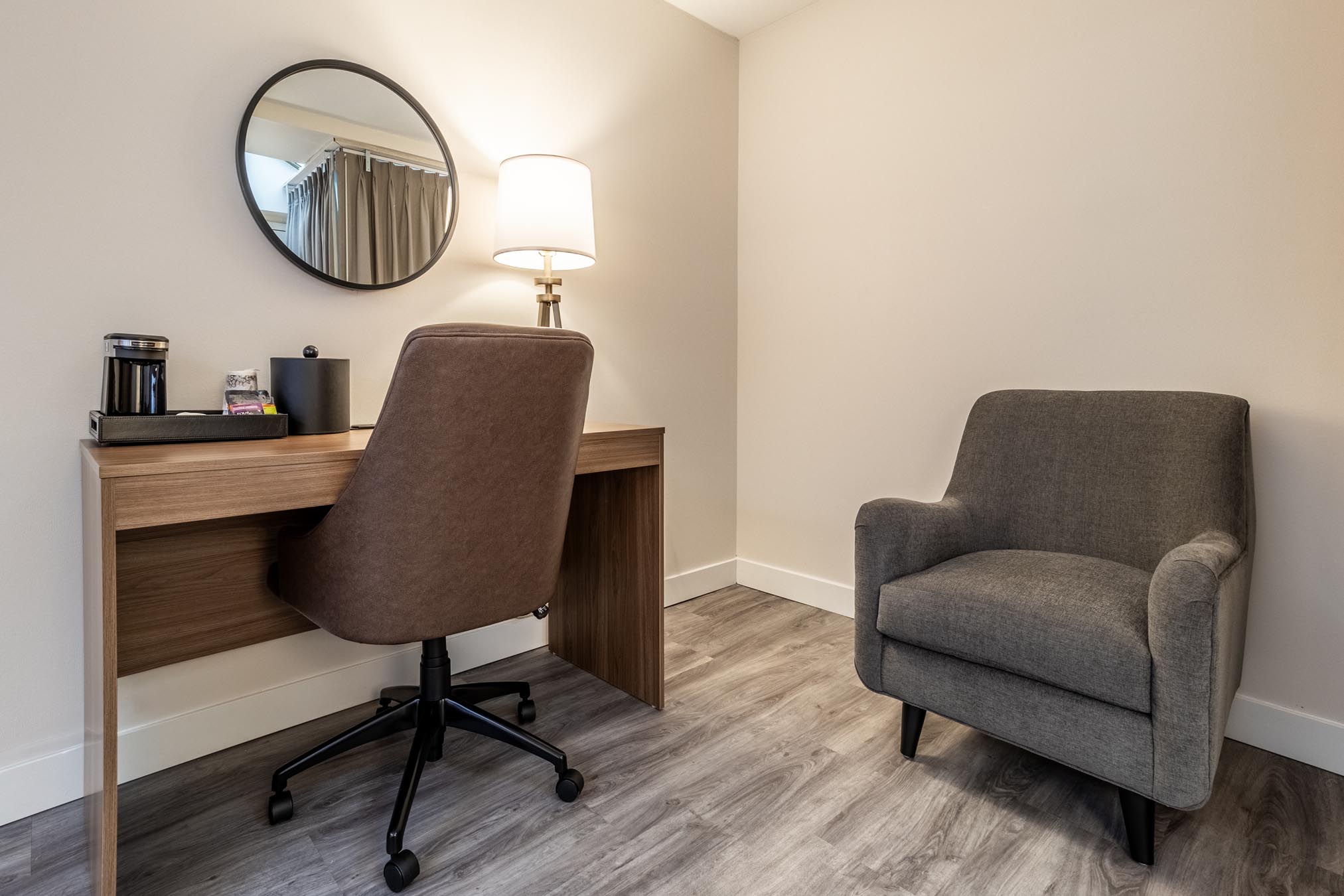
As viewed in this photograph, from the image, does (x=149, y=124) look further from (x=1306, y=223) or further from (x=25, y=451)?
(x=1306, y=223)

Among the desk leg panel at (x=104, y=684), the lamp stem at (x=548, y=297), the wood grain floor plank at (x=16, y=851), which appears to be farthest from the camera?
the lamp stem at (x=548, y=297)

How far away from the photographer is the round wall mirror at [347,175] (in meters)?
1.68

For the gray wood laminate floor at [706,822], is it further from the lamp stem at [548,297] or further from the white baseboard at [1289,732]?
the lamp stem at [548,297]

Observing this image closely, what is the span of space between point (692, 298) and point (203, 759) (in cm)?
212

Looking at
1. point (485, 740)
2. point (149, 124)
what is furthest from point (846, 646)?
point (149, 124)

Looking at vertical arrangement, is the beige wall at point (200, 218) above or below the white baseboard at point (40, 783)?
above

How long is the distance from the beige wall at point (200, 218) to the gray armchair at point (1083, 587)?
1.28 m

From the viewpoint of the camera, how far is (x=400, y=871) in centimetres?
120

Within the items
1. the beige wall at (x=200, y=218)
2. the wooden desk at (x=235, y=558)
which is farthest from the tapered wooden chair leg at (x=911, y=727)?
the beige wall at (x=200, y=218)

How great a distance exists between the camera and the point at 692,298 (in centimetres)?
276

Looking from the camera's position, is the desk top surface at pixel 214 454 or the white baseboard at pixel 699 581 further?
the white baseboard at pixel 699 581

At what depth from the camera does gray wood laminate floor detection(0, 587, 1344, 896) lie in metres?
1.24

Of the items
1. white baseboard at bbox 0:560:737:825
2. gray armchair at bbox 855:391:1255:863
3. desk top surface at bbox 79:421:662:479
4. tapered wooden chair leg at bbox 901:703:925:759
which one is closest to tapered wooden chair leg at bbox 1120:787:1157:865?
gray armchair at bbox 855:391:1255:863

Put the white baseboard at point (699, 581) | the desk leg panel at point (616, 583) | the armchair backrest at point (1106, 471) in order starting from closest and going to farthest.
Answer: the armchair backrest at point (1106, 471)
the desk leg panel at point (616, 583)
the white baseboard at point (699, 581)
